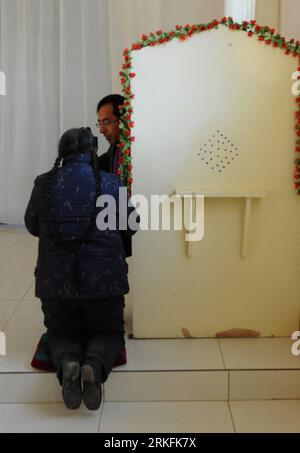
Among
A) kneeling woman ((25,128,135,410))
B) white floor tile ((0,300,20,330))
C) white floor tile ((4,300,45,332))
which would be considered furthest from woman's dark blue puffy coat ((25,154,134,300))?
white floor tile ((0,300,20,330))

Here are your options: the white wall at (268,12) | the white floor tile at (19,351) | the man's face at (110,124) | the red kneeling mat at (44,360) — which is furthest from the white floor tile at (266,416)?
the white wall at (268,12)

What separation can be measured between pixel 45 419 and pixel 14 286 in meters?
1.34

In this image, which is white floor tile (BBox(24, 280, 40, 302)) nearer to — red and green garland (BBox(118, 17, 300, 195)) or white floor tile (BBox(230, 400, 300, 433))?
red and green garland (BBox(118, 17, 300, 195))

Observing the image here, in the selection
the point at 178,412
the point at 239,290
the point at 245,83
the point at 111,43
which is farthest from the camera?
the point at 111,43

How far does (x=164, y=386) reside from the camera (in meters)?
2.17

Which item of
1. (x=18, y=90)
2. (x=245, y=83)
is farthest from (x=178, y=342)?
(x=18, y=90)

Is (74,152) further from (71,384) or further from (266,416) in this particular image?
(266,416)

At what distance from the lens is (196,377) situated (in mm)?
2162

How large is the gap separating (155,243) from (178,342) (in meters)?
0.48

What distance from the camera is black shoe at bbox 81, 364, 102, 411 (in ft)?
6.22

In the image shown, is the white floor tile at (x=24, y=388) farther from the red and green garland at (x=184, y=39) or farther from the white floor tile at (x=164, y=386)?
the red and green garland at (x=184, y=39)

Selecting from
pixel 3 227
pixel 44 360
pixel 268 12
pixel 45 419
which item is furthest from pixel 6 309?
pixel 268 12

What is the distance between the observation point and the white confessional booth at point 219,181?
7.34 feet
